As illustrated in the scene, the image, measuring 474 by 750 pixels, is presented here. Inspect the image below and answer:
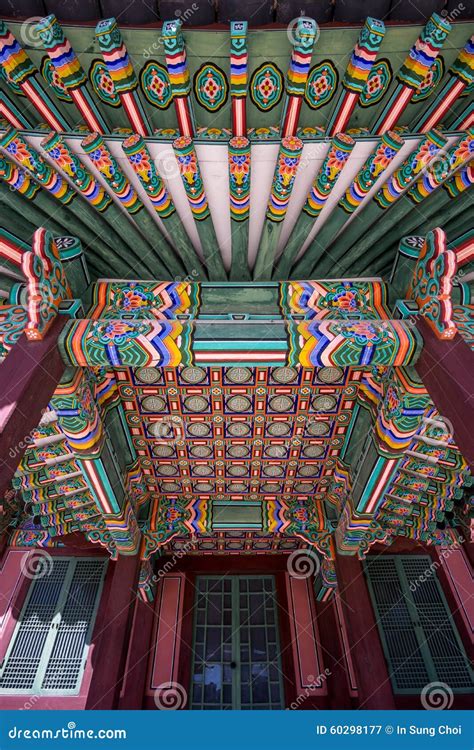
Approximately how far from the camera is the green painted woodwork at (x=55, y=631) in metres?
7.11

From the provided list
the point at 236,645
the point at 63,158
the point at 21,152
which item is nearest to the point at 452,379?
the point at 63,158

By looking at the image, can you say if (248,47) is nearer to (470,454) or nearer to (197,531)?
(470,454)

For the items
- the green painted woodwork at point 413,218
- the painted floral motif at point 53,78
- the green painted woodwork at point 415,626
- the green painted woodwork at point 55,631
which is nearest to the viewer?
the painted floral motif at point 53,78

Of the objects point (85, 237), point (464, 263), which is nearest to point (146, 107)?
point (85, 237)

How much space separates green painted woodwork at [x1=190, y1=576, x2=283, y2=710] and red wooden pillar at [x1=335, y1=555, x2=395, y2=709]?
7.90 feet

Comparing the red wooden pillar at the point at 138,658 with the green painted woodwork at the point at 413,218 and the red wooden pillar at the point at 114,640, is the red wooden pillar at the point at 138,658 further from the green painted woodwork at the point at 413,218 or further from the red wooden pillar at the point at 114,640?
the green painted woodwork at the point at 413,218

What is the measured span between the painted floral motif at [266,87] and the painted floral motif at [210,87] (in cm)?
21

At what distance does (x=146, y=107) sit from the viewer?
3.01 m

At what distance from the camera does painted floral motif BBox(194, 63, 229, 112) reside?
282 centimetres

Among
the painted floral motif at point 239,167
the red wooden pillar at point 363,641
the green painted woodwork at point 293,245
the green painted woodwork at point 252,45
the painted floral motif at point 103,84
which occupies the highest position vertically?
the green painted woodwork at point 293,245

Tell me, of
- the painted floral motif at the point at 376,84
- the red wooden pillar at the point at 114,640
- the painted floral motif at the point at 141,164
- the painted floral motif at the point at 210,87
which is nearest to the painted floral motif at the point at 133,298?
the painted floral motif at the point at 141,164

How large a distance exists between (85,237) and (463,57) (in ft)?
10.7

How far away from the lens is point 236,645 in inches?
307

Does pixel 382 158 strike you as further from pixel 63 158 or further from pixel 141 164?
pixel 63 158
